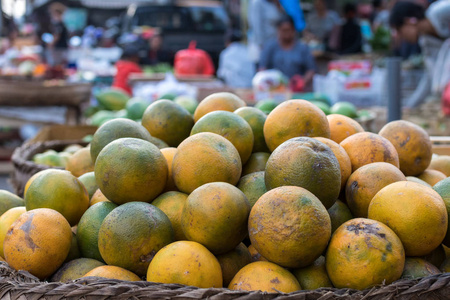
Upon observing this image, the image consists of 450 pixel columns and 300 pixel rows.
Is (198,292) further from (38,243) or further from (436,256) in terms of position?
(436,256)

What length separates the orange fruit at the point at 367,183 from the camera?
1468mm

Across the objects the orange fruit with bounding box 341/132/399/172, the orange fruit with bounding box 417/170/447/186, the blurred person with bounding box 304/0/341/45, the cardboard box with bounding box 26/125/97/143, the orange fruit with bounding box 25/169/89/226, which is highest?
the blurred person with bounding box 304/0/341/45

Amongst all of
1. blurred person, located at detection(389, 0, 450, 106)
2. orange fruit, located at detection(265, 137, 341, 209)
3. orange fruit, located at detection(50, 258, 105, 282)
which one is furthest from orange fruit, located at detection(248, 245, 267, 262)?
blurred person, located at detection(389, 0, 450, 106)

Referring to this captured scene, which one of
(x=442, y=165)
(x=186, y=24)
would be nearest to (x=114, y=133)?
(x=442, y=165)

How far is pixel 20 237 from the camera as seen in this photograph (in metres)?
1.41

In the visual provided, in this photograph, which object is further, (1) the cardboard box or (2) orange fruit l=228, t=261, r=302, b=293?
(1) the cardboard box

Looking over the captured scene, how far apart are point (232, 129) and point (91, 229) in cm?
61

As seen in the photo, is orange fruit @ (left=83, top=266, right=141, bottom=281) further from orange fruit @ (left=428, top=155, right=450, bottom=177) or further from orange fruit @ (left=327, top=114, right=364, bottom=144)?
orange fruit @ (left=428, top=155, right=450, bottom=177)

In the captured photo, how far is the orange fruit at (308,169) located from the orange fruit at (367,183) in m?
0.10

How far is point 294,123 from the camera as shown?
172cm

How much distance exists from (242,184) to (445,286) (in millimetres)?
700

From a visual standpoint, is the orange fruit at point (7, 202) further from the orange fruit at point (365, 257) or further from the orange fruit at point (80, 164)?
the orange fruit at point (365, 257)

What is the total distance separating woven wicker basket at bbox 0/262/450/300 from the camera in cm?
111

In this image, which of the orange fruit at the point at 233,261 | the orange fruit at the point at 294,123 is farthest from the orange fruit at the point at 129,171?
the orange fruit at the point at 294,123
